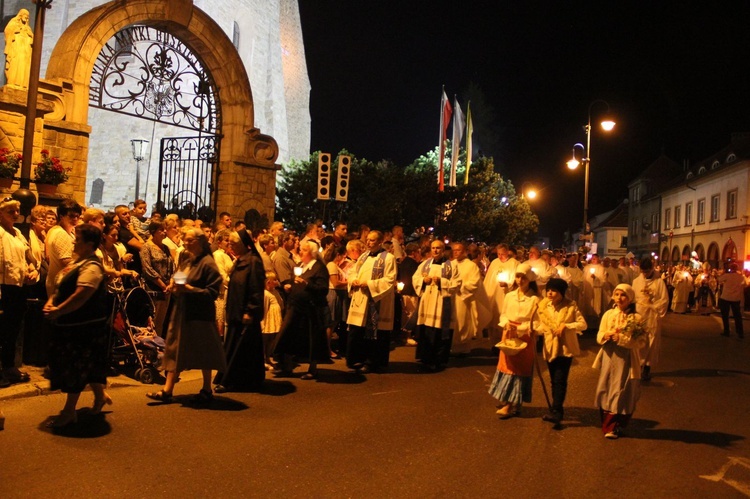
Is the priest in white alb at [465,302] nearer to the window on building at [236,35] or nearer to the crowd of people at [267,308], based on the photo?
the crowd of people at [267,308]

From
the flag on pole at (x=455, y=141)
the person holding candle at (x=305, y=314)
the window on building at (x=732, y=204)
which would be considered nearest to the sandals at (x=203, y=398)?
the person holding candle at (x=305, y=314)

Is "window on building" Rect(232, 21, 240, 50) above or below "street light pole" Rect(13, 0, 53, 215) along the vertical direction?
above

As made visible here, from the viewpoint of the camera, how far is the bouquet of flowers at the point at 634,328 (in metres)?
6.89

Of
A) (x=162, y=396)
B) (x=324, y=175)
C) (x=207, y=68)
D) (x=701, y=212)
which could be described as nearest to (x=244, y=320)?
(x=162, y=396)

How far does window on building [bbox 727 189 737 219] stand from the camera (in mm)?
42562

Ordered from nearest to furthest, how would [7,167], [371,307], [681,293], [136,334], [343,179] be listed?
[136,334] → [371,307] → [7,167] → [343,179] → [681,293]

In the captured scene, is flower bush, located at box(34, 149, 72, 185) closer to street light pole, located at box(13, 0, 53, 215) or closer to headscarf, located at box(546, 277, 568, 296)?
street light pole, located at box(13, 0, 53, 215)

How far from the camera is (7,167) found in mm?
11383

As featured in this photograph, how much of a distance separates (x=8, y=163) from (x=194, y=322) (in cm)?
624

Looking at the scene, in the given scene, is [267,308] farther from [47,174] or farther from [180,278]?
[47,174]

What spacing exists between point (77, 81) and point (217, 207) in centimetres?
472

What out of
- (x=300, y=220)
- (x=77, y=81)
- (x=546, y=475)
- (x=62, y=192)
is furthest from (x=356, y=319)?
(x=300, y=220)

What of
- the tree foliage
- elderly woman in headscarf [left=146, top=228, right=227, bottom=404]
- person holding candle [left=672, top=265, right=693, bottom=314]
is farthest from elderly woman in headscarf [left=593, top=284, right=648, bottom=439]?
person holding candle [left=672, top=265, right=693, bottom=314]

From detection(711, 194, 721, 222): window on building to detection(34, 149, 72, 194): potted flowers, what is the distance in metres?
43.7
